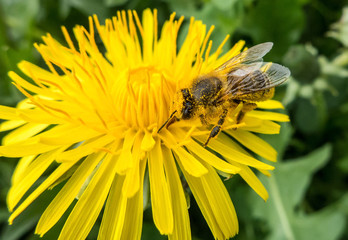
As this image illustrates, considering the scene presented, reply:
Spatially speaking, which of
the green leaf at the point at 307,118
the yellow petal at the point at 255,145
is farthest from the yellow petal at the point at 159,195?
the green leaf at the point at 307,118

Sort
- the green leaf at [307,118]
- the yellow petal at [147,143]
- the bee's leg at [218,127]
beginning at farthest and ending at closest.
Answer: the green leaf at [307,118] < the bee's leg at [218,127] < the yellow petal at [147,143]

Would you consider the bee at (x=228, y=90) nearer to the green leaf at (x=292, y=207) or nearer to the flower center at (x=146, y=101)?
the flower center at (x=146, y=101)

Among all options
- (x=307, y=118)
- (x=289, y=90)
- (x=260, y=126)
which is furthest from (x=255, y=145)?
(x=307, y=118)

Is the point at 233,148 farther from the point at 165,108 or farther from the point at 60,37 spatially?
the point at 60,37

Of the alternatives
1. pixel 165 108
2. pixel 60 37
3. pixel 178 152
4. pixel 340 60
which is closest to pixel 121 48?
pixel 165 108

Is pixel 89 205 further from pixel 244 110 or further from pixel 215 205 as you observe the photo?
pixel 244 110

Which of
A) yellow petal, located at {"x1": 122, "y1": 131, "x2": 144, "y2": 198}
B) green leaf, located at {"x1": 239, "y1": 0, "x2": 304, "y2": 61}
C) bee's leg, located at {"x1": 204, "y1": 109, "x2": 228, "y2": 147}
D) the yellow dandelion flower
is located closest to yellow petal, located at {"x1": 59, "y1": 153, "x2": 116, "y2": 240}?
the yellow dandelion flower
